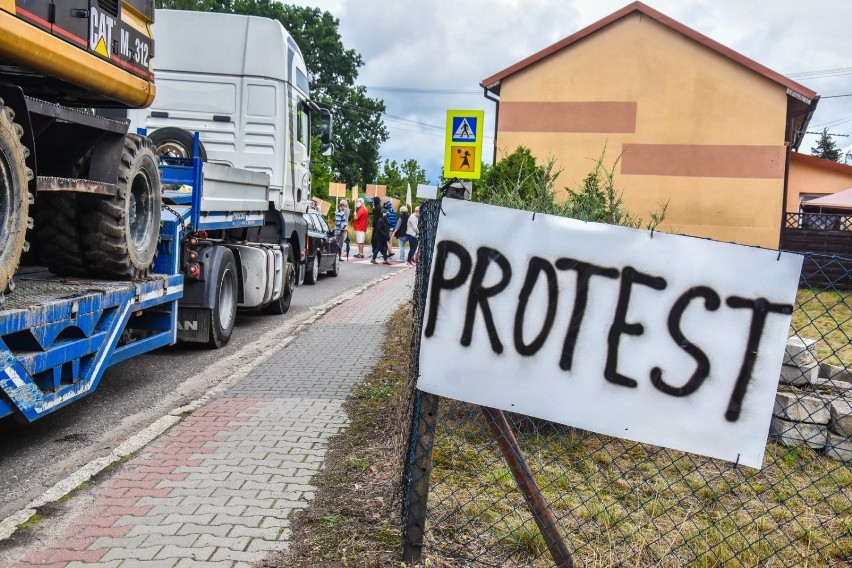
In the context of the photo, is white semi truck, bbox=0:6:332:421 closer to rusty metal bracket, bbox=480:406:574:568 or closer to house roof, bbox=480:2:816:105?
rusty metal bracket, bbox=480:406:574:568

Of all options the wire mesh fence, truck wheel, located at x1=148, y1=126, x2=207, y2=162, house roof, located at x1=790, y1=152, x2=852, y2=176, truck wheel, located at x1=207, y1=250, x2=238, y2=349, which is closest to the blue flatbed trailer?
truck wheel, located at x1=207, y1=250, x2=238, y2=349

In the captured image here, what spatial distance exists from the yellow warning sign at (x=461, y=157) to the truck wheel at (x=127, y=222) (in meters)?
4.24

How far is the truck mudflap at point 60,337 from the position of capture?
14.6 ft

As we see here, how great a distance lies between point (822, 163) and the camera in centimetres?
3512

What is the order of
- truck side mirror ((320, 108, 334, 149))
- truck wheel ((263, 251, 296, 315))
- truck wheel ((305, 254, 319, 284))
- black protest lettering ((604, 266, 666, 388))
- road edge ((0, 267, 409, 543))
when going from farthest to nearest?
truck wheel ((305, 254, 319, 284))
truck side mirror ((320, 108, 334, 149))
truck wheel ((263, 251, 296, 315))
road edge ((0, 267, 409, 543))
black protest lettering ((604, 266, 666, 388))

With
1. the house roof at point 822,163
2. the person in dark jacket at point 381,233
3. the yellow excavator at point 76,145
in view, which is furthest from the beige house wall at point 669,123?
the yellow excavator at point 76,145

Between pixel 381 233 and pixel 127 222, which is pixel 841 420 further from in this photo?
pixel 381 233

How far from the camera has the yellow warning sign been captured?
33.3ft

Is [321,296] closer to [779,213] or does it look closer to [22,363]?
[22,363]

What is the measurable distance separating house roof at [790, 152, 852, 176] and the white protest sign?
3512 centimetres

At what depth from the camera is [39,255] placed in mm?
6363

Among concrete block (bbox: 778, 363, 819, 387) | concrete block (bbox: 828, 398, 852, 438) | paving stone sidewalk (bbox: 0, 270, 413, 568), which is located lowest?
paving stone sidewalk (bbox: 0, 270, 413, 568)

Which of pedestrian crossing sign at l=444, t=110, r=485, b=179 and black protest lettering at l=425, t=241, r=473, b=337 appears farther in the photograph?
pedestrian crossing sign at l=444, t=110, r=485, b=179

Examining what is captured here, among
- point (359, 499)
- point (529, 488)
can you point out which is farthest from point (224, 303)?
point (529, 488)
